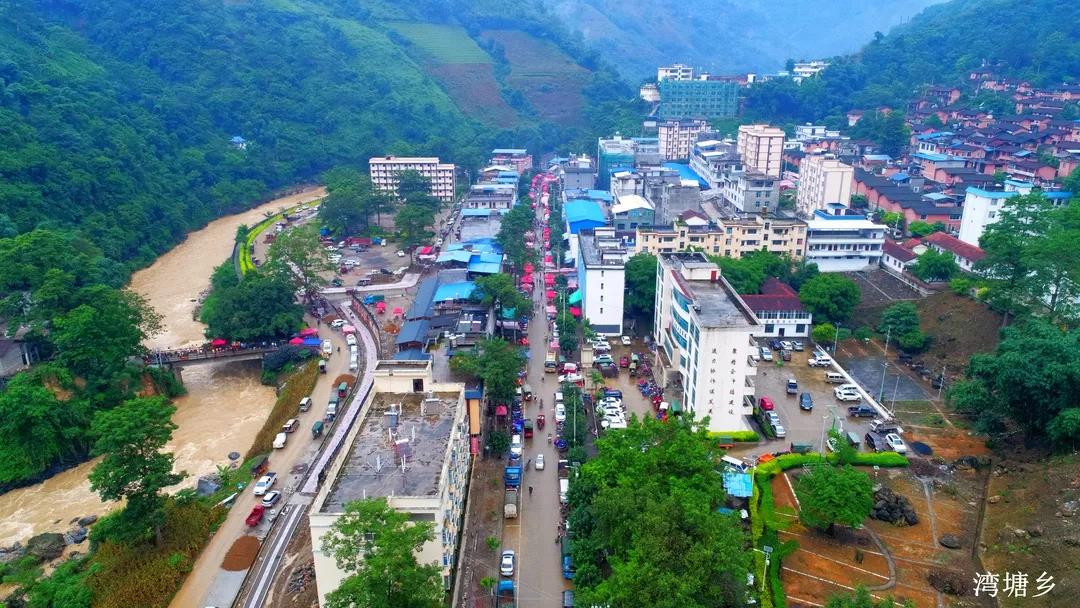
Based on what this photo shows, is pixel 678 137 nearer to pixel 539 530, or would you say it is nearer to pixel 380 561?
pixel 539 530

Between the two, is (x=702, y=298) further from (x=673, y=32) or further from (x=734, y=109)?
(x=673, y=32)

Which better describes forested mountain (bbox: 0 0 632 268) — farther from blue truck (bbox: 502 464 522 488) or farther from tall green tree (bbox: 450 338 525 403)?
blue truck (bbox: 502 464 522 488)

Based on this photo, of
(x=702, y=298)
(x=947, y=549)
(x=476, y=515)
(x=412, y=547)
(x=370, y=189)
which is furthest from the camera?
(x=370, y=189)

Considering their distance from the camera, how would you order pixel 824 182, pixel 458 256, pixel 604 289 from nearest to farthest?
pixel 604 289, pixel 458 256, pixel 824 182

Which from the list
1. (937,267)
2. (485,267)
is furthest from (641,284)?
(937,267)

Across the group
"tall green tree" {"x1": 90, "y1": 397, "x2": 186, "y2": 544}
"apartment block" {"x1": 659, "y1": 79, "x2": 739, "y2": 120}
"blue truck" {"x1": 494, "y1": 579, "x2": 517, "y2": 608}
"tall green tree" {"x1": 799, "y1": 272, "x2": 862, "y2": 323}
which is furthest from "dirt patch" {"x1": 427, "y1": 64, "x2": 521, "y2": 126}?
"blue truck" {"x1": 494, "y1": 579, "x2": 517, "y2": 608}

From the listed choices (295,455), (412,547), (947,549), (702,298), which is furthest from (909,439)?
(295,455)

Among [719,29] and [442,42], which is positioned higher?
[719,29]
